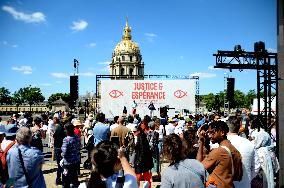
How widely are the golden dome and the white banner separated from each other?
101862 millimetres

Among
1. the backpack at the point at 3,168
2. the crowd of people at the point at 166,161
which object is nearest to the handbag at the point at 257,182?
the crowd of people at the point at 166,161

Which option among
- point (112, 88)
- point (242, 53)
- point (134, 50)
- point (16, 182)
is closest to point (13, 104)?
point (134, 50)

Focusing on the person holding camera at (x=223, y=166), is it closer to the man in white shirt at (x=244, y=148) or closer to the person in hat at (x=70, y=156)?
the man in white shirt at (x=244, y=148)

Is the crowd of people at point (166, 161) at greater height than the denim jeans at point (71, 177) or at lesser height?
greater

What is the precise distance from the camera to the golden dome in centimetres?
13738

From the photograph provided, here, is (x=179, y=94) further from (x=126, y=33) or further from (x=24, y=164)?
(x=126, y=33)

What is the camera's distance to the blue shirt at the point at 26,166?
14.2ft

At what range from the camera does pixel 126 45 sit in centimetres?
13850

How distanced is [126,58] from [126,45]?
6257 millimetres

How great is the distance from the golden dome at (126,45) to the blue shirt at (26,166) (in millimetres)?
133271

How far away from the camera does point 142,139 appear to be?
7734mm

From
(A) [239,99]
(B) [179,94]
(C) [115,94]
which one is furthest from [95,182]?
(A) [239,99]

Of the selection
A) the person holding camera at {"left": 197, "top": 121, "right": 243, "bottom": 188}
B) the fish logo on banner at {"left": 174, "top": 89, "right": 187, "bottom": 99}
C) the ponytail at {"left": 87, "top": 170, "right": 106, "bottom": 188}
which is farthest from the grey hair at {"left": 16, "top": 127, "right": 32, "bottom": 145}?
the fish logo on banner at {"left": 174, "top": 89, "right": 187, "bottom": 99}

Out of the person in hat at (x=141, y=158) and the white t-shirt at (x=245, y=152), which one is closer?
the white t-shirt at (x=245, y=152)
